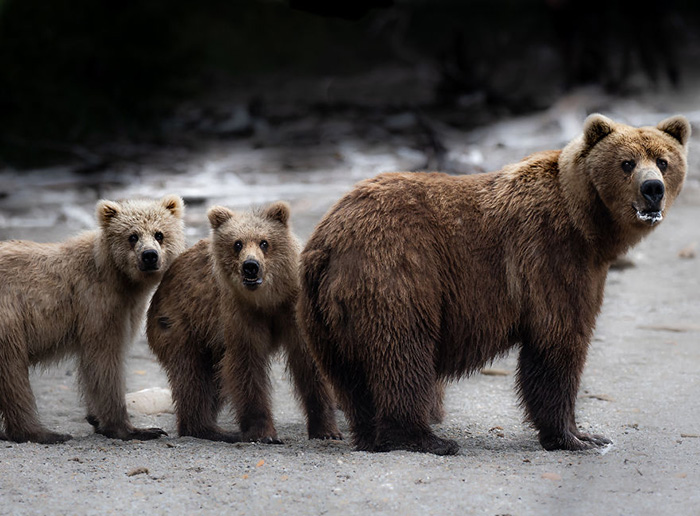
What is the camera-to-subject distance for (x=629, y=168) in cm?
527

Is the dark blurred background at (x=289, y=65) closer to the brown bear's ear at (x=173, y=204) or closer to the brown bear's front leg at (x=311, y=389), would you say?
the brown bear's ear at (x=173, y=204)

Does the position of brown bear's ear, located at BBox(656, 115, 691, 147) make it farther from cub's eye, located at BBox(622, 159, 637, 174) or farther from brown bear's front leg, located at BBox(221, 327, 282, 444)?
brown bear's front leg, located at BBox(221, 327, 282, 444)

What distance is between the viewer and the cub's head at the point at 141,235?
20.2ft

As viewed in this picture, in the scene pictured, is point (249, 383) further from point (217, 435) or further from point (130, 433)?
point (130, 433)

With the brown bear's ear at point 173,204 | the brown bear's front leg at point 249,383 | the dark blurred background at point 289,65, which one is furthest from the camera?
the dark blurred background at point 289,65

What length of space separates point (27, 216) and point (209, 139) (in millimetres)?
3458

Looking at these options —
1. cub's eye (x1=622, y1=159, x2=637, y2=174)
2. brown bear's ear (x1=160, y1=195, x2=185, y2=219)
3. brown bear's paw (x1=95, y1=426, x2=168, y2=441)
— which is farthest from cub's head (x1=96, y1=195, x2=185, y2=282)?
cub's eye (x1=622, y1=159, x2=637, y2=174)

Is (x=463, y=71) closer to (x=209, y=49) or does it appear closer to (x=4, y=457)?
(x=209, y=49)

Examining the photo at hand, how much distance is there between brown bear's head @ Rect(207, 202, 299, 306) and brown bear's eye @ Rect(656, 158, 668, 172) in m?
2.21

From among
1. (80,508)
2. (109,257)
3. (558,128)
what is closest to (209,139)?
(558,128)

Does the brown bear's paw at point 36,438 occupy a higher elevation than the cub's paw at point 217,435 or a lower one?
higher

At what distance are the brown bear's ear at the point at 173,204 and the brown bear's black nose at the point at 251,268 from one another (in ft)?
3.37

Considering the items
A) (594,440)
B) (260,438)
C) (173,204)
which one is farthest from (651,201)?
(173,204)

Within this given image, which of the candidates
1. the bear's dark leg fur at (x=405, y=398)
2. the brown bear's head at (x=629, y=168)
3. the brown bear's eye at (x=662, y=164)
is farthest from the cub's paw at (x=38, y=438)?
the brown bear's eye at (x=662, y=164)
